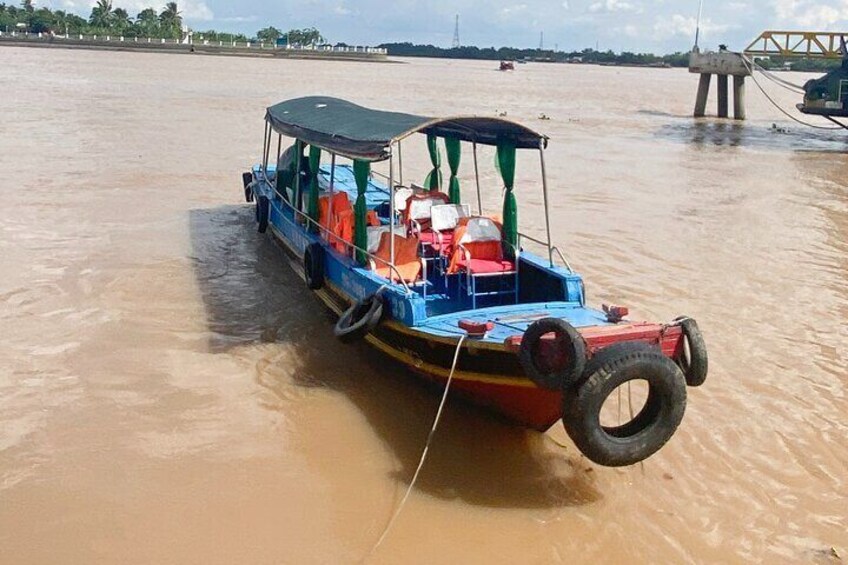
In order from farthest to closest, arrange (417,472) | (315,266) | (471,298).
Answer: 1. (315,266)
2. (471,298)
3. (417,472)

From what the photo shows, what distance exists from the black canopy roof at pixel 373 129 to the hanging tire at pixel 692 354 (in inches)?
89.4

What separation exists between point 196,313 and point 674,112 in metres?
33.5

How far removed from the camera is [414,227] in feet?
26.3

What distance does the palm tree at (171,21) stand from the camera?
8875cm

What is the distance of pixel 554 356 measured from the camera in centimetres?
496

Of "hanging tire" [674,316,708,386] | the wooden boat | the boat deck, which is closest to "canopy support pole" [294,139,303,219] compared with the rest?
the wooden boat

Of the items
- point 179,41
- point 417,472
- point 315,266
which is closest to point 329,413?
point 417,472

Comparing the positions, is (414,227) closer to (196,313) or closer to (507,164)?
(507,164)

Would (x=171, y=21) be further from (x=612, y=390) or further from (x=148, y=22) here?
(x=612, y=390)

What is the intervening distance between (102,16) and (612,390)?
9835 centimetres

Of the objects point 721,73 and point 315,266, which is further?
point 721,73

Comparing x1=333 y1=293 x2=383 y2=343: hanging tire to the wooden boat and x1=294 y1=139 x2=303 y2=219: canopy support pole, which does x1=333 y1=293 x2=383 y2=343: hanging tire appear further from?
x1=294 y1=139 x2=303 y2=219: canopy support pole

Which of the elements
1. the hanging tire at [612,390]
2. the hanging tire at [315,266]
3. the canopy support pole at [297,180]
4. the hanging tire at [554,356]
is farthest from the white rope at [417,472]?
the canopy support pole at [297,180]

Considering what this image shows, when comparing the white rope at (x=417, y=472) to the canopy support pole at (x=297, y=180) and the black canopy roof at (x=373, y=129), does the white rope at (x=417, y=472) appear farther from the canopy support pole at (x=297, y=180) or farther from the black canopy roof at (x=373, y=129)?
the canopy support pole at (x=297, y=180)
